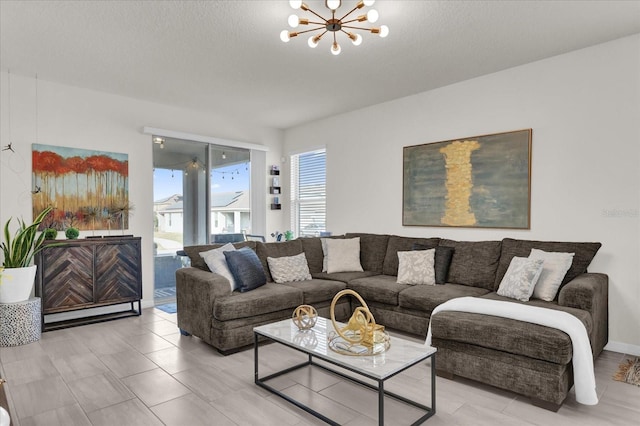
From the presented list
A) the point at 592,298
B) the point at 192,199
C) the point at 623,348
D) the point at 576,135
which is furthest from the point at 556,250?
the point at 192,199

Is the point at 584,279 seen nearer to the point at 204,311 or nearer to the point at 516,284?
the point at 516,284

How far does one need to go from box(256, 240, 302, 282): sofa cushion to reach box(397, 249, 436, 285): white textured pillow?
1263 millimetres

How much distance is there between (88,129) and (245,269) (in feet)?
8.86

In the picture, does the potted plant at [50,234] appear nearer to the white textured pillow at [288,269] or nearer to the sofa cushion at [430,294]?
the white textured pillow at [288,269]

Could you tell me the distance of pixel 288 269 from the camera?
4078 mm

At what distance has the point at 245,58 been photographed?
3.57m

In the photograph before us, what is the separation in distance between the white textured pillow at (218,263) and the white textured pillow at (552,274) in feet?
8.75

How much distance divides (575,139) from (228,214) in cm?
452

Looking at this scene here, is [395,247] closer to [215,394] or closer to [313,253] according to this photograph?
[313,253]

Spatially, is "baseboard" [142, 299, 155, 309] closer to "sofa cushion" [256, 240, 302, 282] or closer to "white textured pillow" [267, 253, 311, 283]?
"sofa cushion" [256, 240, 302, 282]

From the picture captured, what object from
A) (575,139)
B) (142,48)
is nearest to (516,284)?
(575,139)

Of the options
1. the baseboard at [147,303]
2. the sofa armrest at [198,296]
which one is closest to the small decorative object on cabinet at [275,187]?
the baseboard at [147,303]

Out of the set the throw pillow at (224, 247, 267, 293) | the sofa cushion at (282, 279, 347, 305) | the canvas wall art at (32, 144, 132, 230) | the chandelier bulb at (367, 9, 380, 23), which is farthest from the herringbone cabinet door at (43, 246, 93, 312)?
the chandelier bulb at (367, 9, 380, 23)

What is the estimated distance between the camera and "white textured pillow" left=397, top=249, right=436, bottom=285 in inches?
150
